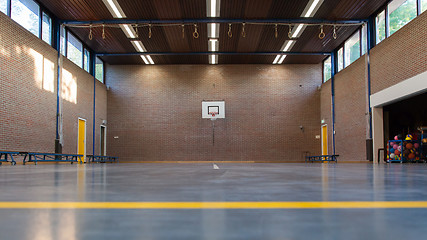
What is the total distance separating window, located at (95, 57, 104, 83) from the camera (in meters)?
20.7

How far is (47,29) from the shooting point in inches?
569

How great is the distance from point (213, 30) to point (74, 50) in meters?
7.12

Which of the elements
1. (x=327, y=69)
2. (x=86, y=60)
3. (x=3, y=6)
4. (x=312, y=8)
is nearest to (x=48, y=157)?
(x=3, y=6)

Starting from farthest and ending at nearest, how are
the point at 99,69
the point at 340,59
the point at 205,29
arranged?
the point at 99,69 < the point at 340,59 < the point at 205,29

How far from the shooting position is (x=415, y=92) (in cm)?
1119

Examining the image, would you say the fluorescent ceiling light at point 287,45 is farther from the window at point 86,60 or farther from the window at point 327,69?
the window at point 86,60

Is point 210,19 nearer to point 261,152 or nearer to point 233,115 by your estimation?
point 233,115

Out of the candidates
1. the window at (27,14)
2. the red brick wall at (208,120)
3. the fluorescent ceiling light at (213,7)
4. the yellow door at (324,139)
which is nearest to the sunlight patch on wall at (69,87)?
the window at (27,14)

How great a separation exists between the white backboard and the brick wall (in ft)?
20.4

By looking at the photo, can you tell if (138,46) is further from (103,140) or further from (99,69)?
(103,140)

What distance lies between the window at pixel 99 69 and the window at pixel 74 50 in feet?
8.37

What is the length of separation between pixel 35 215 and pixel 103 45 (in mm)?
18327

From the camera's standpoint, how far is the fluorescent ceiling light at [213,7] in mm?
12969

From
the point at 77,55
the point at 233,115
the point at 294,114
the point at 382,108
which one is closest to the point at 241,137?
the point at 233,115
